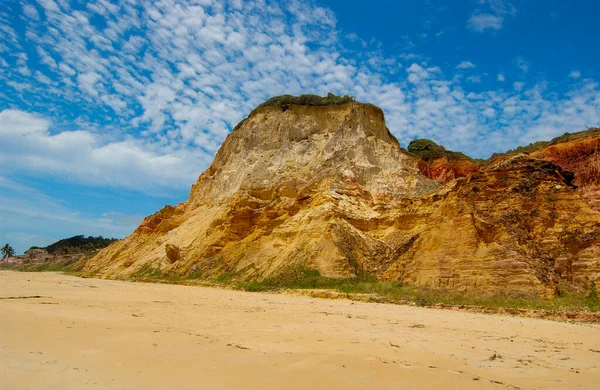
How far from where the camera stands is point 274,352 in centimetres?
699

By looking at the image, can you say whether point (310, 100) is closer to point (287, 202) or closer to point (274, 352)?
point (287, 202)

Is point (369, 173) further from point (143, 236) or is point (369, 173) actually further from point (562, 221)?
point (143, 236)

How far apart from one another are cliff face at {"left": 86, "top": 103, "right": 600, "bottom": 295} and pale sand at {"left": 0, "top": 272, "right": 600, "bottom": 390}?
27.2 feet

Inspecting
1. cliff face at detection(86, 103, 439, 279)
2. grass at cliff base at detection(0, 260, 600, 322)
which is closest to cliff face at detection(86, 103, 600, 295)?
cliff face at detection(86, 103, 439, 279)

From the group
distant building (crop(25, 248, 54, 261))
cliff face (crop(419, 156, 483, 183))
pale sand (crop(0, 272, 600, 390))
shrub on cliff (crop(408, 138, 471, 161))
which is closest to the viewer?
pale sand (crop(0, 272, 600, 390))

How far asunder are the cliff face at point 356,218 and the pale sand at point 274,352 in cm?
829

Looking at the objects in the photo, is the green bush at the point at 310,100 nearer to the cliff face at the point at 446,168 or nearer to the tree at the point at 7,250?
the cliff face at the point at 446,168

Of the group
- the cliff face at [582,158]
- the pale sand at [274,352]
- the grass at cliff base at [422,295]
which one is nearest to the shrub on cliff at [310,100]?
the cliff face at [582,158]

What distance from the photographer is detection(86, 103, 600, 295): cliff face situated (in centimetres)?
1970

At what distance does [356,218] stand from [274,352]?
25.3m

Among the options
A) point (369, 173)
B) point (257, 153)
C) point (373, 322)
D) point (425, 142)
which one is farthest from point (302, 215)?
point (425, 142)

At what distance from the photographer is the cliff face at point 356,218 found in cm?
1970

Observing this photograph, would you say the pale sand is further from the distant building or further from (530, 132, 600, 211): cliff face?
the distant building

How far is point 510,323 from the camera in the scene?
12648 millimetres
